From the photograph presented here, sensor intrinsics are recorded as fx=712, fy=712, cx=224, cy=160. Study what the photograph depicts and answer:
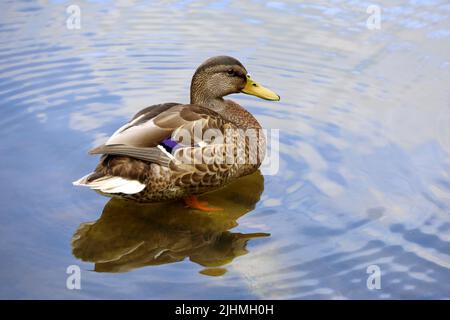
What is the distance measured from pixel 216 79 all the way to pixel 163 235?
1.45 metres

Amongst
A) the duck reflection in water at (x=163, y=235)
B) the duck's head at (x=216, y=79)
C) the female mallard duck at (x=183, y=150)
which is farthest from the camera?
the duck's head at (x=216, y=79)

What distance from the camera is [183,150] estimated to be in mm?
4742

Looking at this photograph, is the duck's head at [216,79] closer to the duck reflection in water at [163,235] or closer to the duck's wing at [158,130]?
the duck's wing at [158,130]

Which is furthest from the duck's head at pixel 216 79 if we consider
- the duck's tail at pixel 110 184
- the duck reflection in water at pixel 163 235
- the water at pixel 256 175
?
the duck's tail at pixel 110 184

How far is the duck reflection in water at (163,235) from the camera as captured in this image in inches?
167

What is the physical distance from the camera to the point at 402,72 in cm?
668

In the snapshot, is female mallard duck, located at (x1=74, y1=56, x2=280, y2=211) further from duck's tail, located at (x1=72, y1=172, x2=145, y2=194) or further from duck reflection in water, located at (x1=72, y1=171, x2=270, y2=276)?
duck reflection in water, located at (x1=72, y1=171, x2=270, y2=276)

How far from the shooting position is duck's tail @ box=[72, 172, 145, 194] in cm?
440

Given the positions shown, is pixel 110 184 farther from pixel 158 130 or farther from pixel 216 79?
pixel 216 79

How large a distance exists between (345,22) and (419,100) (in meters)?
1.81

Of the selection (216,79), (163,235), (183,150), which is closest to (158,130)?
(183,150)

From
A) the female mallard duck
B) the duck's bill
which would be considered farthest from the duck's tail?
the duck's bill

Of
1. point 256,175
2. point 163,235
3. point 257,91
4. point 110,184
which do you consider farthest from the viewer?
point 257,91

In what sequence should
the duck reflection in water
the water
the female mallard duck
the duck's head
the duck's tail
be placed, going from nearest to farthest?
1. the water
2. the duck reflection in water
3. the duck's tail
4. the female mallard duck
5. the duck's head
